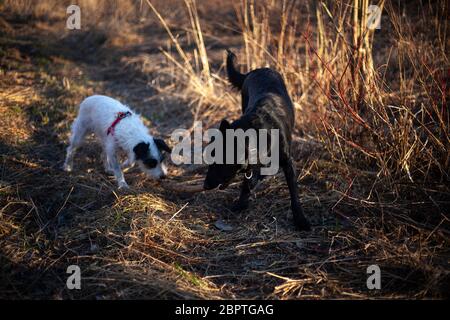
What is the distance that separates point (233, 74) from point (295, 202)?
2.25m

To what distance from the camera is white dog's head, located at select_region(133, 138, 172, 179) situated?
5.02 meters

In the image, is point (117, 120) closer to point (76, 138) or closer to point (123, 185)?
point (76, 138)

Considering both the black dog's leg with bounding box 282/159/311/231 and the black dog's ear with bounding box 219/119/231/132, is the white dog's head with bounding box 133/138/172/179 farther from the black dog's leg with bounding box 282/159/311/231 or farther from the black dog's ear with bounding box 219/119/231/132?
the black dog's leg with bounding box 282/159/311/231

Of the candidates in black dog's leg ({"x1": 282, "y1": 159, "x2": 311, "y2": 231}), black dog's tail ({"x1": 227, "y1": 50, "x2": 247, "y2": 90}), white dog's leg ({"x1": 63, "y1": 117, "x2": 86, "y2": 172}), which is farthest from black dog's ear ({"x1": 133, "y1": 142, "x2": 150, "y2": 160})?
black dog's leg ({"x1": 282, "y1": 159, "x2": 311, "y2": 231})

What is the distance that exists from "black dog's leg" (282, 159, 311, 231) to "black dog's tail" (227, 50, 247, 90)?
5.95 feet

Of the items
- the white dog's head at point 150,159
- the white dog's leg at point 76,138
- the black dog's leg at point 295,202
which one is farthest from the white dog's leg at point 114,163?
the black dog's leg at point 295,202

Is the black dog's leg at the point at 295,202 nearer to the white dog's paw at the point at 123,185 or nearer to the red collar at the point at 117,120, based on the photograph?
the white dog's paw at the point at 123,185

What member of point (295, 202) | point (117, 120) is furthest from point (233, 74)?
point (295, 202)

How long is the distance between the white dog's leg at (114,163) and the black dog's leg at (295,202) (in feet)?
6.48

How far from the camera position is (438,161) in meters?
4.41

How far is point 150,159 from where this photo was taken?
5008 mm

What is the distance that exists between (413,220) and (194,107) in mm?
4259
